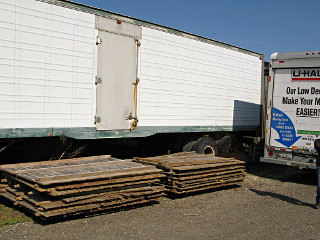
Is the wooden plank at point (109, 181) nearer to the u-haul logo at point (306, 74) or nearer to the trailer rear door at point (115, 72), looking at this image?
the trailer rear door at point (115, 72)

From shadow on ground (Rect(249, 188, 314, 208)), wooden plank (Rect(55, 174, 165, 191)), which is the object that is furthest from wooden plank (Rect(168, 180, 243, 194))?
wooden plank (Rect(55, 174, 165, 191))

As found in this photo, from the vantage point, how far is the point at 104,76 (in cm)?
832

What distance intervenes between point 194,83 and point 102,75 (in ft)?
10.2

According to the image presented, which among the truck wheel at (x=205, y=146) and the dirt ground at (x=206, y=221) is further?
the truck wheel at (x=205, y=146)

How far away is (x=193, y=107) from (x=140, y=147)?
2.06 m

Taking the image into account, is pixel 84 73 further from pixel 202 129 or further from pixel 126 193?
pixel 202 129

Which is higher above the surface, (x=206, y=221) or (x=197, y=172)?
(x=197, y=172)

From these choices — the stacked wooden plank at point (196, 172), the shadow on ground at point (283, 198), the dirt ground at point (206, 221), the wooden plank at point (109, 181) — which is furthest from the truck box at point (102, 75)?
the shadow on ground at point (283, 198)

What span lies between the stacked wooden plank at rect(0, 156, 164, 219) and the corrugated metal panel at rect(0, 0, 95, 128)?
3.11 feet

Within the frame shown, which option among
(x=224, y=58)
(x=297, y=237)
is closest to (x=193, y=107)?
(x=224, y=58)

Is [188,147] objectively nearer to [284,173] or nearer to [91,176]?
[284,173]

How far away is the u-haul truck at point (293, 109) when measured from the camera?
9503 millimetres

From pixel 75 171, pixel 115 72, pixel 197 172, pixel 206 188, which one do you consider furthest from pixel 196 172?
pixel 115 72

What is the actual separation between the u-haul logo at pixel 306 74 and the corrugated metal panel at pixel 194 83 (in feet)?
7.42
